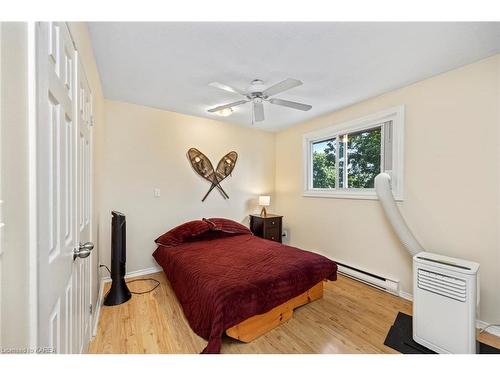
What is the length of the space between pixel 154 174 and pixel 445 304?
337 cm

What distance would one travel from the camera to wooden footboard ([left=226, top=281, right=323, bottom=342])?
170cm

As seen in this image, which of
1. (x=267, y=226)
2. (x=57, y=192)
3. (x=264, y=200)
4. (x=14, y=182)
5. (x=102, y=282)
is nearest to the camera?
(x=14, y=182)

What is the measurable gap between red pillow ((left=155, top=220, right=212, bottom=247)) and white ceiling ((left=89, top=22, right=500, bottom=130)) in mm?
1716

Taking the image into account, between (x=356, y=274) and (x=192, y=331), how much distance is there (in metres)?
2.18

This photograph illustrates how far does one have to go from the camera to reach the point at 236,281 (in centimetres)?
178

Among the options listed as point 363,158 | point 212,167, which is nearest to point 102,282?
point 212,167

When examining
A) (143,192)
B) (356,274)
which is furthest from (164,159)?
(356,274)

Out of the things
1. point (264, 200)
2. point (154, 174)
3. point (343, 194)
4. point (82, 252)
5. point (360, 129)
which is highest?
point (360, 129)

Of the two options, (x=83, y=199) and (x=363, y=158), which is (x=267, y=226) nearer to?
(x=363, y=158)

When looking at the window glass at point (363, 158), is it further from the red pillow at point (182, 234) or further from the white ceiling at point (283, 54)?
the red pillow at point (182, 234)

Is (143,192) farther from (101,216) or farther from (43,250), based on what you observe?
(43,250)

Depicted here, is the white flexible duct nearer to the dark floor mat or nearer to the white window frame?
the white window frame

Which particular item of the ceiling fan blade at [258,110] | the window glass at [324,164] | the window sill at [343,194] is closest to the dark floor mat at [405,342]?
the window sill at [343,194]

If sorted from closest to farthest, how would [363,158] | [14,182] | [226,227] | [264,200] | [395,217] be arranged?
[14,182]
[395,217]
[363,158]
[226,227]
[264,200]
